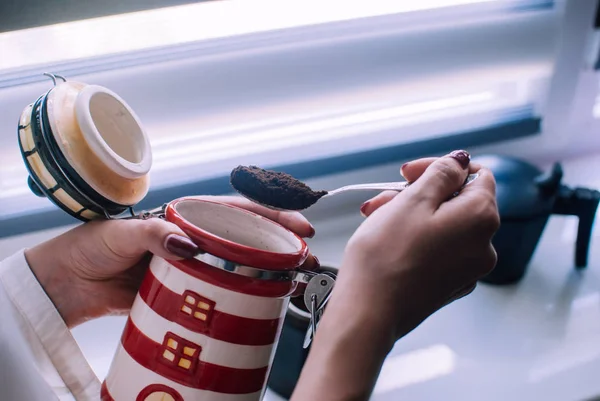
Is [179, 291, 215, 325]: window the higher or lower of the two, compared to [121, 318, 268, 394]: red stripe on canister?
higher

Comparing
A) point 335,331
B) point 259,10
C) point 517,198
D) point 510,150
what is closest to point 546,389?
point 517,198

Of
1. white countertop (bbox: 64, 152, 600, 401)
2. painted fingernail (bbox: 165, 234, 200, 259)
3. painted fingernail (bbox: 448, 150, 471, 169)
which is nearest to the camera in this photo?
painted fingernail (bbox: 165, 234, 200, 259)

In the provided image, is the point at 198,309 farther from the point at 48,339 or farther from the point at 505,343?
the point at 505,343

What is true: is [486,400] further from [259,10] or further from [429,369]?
[259,10]

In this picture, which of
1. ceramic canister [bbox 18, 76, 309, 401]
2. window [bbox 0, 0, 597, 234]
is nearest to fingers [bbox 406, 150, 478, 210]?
ceramic canister [bbox 18, 76, 309, 401]

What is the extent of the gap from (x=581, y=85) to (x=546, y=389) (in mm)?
559

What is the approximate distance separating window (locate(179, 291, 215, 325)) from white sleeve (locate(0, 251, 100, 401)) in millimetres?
216

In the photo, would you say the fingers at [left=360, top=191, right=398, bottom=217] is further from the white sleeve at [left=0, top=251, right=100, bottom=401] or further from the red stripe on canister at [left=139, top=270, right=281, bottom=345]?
the white sleeve at [left=0, top=251, right=100, bottom=401]

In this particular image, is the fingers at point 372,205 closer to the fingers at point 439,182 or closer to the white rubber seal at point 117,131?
the fingers at point 439,182

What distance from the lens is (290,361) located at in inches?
24.8

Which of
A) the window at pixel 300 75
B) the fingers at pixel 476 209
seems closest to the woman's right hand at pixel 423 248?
the fingers at pixel 476 209

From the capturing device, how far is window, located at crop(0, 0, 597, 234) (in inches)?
28.0

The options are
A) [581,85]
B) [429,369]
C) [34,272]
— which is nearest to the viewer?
[34,272]

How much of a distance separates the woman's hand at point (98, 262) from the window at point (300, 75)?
164 mm
